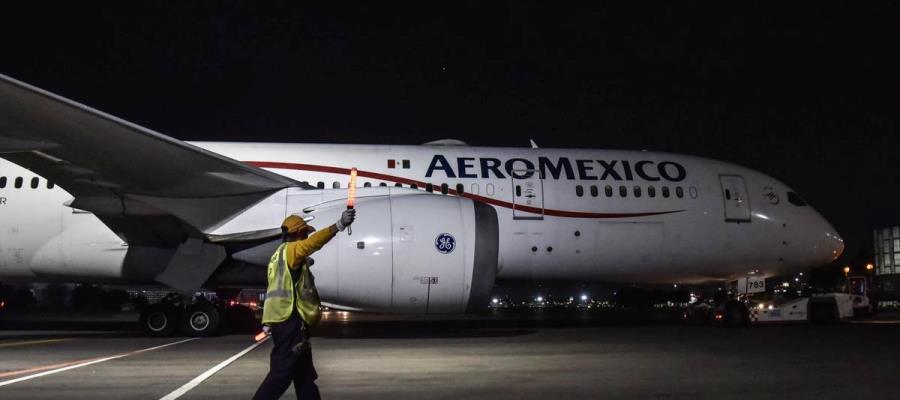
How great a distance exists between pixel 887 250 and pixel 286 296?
13210 cm

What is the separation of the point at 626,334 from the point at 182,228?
7.42 meters

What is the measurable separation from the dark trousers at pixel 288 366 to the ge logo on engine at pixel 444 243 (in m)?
5.72

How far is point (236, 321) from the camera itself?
Answer: 17781mm

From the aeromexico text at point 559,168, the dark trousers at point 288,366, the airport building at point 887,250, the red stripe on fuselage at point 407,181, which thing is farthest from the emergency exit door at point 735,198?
the airport building at point 887,250

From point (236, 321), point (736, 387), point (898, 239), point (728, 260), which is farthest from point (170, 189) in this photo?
point (898, 239)

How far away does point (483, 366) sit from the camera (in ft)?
29.8

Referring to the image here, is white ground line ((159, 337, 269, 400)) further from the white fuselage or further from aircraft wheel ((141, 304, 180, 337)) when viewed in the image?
the white fuselage

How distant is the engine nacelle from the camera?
1121 cm

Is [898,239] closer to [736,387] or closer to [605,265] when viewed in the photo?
[605,265]

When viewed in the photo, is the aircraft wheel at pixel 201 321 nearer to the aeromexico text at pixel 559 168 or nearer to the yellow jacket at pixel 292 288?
the aeromexico text at pixel 559 168

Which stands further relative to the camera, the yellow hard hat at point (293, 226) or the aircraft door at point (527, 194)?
the aircraft door at point (527, 194)

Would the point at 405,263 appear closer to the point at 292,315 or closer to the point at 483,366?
the point at 483,366

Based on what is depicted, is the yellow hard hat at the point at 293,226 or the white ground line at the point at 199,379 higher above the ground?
the yellow hard hat at the point at 293,226

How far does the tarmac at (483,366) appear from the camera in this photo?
718 cm
